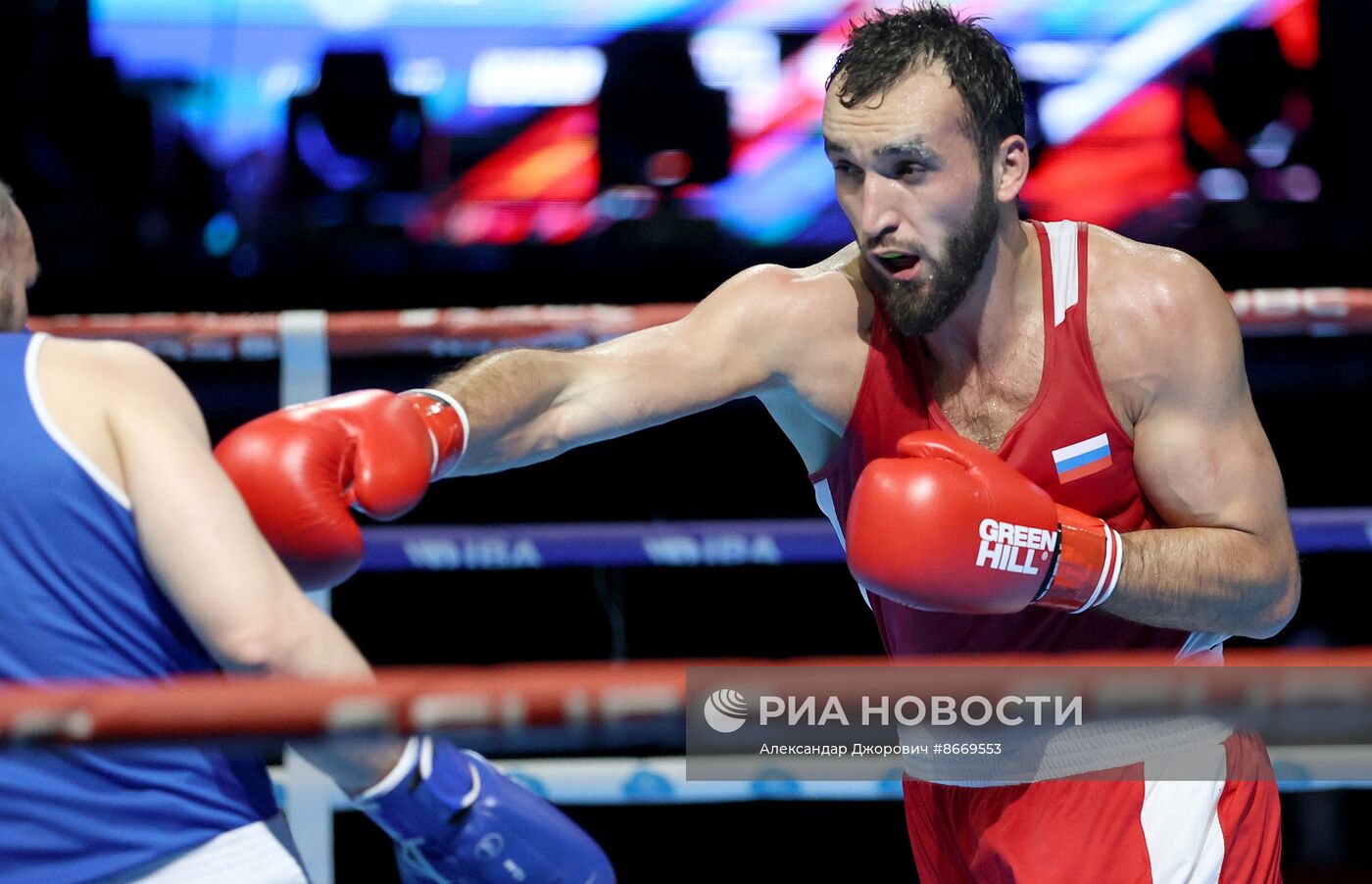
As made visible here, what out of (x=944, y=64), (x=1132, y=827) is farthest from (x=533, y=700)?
(x=944, y=64)

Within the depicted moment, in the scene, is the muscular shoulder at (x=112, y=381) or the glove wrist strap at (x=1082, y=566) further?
the glove wrist strap at (x=1082, y=566)

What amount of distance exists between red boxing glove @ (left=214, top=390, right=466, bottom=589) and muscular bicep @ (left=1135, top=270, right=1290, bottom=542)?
0.82 meters

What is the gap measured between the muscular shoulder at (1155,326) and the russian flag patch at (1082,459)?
5cm

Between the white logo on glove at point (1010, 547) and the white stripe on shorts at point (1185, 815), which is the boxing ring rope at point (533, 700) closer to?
the white logo on glove at point (1010, 547)

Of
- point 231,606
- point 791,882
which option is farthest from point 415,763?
point 791,882

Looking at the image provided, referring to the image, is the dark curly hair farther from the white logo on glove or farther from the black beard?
the white logo on glove

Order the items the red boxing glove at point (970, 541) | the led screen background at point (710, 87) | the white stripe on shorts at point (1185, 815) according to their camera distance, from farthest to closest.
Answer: the led screen background at point (710, 87)
the white stripe on shorts at point (1185, 815)
the red boxing glove at point (970, 541)

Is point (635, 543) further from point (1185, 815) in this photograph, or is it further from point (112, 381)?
point (112, 381)

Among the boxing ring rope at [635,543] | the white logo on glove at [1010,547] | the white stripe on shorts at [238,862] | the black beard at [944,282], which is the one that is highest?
the black beard at [944,282]

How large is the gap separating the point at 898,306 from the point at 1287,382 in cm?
256

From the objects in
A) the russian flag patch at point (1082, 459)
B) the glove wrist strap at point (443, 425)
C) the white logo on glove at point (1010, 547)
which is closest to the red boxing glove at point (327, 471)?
the glove wrist strap at point (443, 425)

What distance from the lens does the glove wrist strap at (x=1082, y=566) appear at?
165 centimetres

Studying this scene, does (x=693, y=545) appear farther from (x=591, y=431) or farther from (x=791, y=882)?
(x=791, y=882)

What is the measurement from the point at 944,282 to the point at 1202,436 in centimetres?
34
